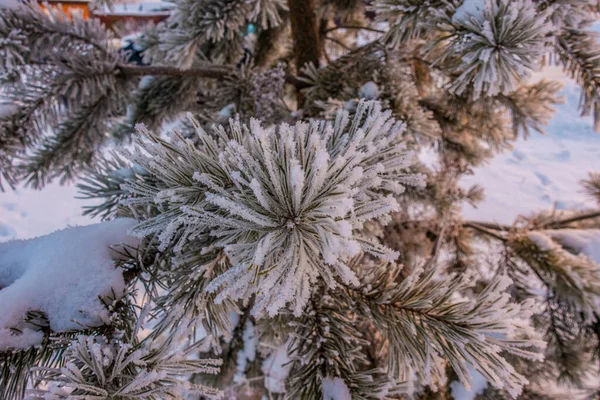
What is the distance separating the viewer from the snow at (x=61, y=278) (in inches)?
18.0

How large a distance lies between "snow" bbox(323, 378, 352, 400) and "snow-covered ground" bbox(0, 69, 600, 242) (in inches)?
123

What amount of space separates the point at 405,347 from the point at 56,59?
4.14ft

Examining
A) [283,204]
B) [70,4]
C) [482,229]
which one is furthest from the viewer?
[70,4]

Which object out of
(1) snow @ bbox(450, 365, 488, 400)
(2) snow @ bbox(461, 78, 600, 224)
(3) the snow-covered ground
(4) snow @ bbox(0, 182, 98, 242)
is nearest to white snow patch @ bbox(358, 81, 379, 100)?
(1) snow @ bbox(450, 365, 488, 400)

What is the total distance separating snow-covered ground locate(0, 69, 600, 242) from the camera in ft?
12.1

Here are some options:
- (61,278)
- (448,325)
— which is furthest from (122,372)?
(448,325)

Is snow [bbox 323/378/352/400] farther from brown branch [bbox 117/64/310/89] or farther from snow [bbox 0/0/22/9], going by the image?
snow [bbox 0/0/22/9]

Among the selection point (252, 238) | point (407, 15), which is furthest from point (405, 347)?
point (407, 15)

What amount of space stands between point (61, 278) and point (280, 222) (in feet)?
1.22

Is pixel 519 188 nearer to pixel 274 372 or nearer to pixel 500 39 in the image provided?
pixel 274 372

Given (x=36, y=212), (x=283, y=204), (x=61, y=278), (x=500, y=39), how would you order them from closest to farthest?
(x=283, y=204) < (x=61, y=278) < (x=500, y=39) < (x=36, y=212)

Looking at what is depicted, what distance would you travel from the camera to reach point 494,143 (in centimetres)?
134

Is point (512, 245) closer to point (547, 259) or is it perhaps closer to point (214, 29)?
point (547, 259)

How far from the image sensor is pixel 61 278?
0.50 meters
